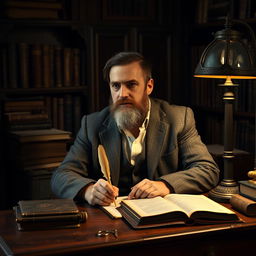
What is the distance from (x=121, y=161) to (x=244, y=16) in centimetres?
157

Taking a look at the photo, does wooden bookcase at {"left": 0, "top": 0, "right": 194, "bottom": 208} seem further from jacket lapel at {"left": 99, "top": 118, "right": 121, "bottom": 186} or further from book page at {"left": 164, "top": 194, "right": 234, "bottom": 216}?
book page at {"left": 164, "top": 194, "right": 234, "bottom": 216}

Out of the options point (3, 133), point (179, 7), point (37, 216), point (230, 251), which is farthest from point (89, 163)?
point (179, 7)

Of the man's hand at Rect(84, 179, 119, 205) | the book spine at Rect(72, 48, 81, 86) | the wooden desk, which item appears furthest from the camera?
the book spine at Rect(72, 48, 81, 86)

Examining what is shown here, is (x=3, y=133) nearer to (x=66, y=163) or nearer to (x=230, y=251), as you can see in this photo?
(x=66, y=163)

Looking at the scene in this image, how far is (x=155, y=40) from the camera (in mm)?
4227

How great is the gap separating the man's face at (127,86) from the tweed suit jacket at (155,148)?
121 millimetres

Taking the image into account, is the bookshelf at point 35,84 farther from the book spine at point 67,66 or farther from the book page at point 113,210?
the book page at point 113,210

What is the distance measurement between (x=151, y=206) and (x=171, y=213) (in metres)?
0.11

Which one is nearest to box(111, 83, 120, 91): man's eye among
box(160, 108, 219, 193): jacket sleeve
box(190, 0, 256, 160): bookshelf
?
box(160, 108, 219, 193): jacket sleeve

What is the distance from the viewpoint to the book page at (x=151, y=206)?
199 cm

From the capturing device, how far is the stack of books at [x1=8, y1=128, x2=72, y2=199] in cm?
368

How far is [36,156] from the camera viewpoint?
12.2 ft


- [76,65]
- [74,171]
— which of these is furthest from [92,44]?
[74,171]

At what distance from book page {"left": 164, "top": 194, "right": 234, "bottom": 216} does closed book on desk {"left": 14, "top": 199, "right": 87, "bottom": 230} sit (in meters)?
0.38
